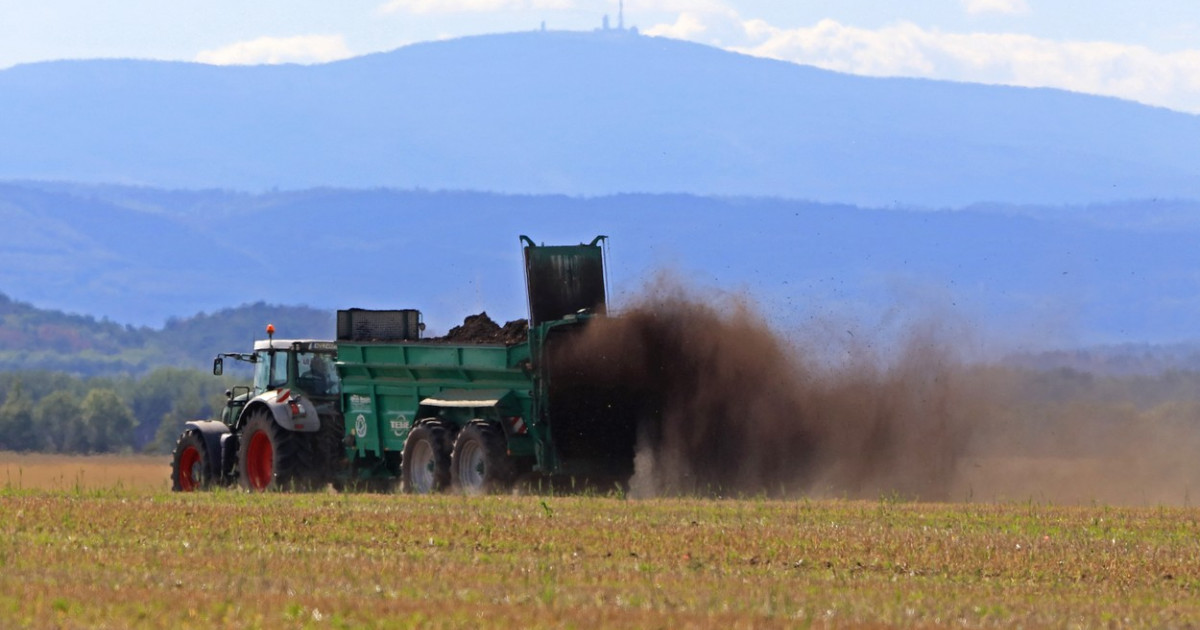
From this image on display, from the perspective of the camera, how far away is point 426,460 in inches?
1038

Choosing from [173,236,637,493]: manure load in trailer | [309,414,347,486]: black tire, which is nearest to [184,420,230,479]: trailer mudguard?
[173,236,637,493]: manure load in trailer

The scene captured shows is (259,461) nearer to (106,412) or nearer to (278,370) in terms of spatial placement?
(278,370)

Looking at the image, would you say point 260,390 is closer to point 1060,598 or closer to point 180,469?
point 180,469

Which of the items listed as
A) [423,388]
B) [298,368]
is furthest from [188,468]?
[423,388]

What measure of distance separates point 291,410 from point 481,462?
3.99m

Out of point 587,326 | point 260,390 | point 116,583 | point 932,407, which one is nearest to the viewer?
point 116,583

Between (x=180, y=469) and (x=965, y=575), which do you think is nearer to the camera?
(x=965, y=575)

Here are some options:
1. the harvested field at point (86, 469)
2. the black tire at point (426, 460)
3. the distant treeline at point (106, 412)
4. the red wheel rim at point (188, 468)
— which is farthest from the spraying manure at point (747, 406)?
the distant treeline at point (106, 412)

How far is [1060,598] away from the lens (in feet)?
45.8

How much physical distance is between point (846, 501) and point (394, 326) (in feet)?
27.6

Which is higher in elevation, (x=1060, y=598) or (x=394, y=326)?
(x=394, y=326)

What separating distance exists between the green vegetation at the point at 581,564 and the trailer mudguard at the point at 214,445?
Answer: 6.36m

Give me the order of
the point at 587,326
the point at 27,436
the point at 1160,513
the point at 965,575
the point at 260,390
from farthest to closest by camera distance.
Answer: the point at 27,436 → the point at 260,390 → the point at 587,326 → the point at 1160,513 → the point at 965,575

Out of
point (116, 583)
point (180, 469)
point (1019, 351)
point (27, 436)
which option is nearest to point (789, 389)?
point (1019, 351)
